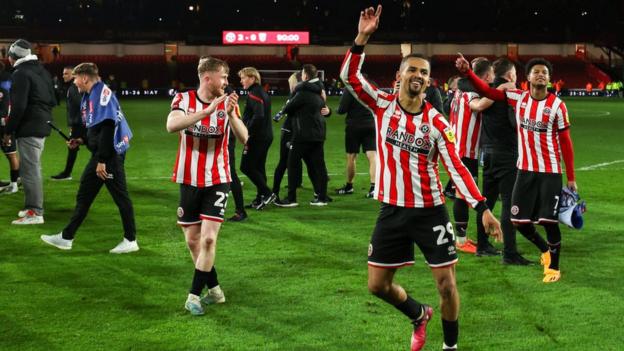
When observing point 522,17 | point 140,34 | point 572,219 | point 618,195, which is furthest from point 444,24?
point 572,219

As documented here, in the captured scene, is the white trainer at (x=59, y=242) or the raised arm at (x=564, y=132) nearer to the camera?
the raised arm at (x=564, y=132)

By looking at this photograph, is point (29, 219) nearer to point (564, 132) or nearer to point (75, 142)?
point (75, 142)

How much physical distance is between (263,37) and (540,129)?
6254cm

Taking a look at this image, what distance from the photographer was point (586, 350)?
5.73 meters

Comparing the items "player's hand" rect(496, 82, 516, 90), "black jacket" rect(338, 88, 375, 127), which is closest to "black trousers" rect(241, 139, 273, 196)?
"black jacket" rect(338, 88, 375, 127)

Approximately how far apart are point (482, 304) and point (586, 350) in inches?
50.0

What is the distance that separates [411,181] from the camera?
5.46 m

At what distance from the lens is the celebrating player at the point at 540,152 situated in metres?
7.59

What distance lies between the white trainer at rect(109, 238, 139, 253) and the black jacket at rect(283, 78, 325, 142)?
3.66m

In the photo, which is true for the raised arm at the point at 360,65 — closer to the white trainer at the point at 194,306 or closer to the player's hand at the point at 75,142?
the white trainer at the point at 194,306

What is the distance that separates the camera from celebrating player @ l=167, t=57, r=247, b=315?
666 cm

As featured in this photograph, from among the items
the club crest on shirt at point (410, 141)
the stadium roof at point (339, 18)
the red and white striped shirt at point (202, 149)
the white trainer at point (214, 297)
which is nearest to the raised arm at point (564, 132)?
the club crest on shirt at point (410, 141)

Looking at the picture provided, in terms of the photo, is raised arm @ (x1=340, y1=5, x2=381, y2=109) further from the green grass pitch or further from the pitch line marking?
the pitch line marking

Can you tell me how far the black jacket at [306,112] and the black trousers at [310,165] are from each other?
14cm
